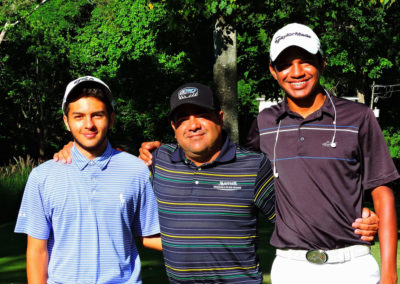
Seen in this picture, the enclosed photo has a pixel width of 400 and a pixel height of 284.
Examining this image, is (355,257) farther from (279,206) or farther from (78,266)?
(78,266)

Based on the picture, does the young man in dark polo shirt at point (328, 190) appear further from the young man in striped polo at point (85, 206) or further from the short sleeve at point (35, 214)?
the short sleeve at point (35, 214)

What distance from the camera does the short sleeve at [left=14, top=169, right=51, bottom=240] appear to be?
3.52 metres

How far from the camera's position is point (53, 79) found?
72.1 feet

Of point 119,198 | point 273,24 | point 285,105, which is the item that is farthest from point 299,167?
point 273,24

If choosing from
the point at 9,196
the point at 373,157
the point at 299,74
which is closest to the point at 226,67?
the point at 9,196

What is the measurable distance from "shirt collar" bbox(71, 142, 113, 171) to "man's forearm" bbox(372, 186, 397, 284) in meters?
1.65

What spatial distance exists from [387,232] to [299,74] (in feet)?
3.61

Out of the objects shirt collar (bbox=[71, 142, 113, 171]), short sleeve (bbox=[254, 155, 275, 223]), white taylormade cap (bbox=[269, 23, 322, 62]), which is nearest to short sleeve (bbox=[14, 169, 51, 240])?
shirt collar (bbox=[71, 142, 113, 171])

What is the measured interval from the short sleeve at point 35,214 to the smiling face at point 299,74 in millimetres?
1623

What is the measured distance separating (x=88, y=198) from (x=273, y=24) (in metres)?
14.8

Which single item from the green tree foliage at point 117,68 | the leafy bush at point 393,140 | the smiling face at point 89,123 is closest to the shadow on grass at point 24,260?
the smiling face at point 89,123

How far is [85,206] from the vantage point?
3.52 metres

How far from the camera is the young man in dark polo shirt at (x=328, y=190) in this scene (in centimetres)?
363

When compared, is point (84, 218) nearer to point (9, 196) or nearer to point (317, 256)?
point (317, 256)
